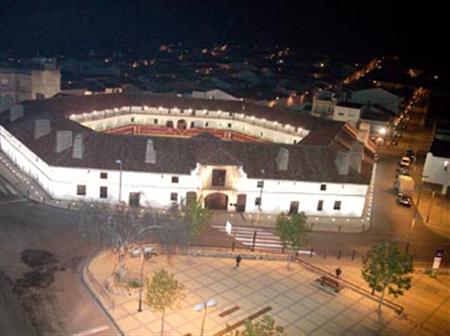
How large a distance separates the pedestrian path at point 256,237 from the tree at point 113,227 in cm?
882

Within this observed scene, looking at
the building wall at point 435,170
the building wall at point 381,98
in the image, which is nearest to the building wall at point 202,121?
the building wall at point 435,170

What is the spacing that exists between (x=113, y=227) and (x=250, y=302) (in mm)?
13636

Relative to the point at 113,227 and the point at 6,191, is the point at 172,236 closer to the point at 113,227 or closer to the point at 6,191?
the point at 113,227

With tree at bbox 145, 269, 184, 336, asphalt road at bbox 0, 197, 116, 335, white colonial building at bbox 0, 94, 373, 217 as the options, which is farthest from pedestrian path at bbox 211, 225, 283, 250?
tree at bbox 145, 269, 184, 336

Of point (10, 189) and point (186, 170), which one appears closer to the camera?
point (186, 170)

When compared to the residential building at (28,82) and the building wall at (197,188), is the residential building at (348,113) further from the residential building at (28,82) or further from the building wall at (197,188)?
the residential building at (28,82)

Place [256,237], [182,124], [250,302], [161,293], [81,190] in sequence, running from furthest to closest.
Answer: [182,124]
[81,190]
[256,237]
[250,302]
[161,293]

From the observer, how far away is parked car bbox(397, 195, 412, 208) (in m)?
68.9

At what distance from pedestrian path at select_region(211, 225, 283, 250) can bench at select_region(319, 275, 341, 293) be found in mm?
8559

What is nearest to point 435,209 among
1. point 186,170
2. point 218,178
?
point 218,178

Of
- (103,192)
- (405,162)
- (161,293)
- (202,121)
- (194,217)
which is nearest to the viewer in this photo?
(161,293)

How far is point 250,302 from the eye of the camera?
41312mm

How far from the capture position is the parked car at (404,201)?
6888 cm

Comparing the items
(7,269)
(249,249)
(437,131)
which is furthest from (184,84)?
(7,269)
